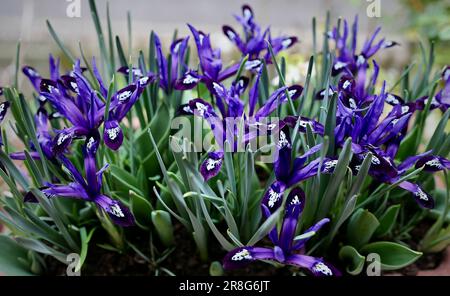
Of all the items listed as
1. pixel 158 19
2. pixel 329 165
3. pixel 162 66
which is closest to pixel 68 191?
pixel 162 66

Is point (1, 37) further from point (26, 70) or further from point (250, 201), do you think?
point (250, 201)

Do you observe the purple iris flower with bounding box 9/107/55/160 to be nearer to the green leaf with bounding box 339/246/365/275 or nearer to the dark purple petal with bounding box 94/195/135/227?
the dark purple petal with bounding box 94/195/135/227

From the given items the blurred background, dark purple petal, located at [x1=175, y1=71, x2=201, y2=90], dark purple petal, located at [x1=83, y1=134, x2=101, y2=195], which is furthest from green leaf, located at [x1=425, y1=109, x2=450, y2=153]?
the blurred background

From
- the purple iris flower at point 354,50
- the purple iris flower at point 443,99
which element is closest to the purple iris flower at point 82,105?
the purple iris flower at point 354,50

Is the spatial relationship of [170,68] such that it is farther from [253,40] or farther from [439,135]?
[439,135]

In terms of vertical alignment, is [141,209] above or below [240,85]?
below

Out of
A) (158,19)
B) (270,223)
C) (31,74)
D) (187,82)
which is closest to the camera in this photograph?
(270,223)
